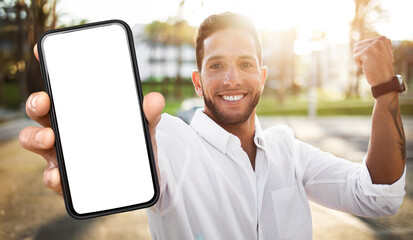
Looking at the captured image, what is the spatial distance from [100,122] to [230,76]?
2.18 ft

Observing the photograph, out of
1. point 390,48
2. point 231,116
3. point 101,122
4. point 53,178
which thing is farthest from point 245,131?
point 53,178

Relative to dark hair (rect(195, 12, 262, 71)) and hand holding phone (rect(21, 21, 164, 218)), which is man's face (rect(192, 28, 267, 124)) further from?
hand holding phone (rect(21, 21, 164, 218))

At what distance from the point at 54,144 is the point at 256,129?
2.85 ft

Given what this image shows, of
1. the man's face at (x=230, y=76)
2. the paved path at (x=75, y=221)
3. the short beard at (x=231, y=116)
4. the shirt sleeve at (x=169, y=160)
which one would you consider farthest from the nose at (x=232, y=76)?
the paved path at (x=75, y=221)

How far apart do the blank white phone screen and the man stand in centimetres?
11

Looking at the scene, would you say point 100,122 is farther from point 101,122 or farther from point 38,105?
point 38,105

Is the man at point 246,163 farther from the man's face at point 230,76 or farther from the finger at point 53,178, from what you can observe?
the finger at point 53,178

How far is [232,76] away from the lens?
1555 millimetres

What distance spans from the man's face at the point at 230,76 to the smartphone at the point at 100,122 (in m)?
0.57

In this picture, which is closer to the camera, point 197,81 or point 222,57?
point 222,57

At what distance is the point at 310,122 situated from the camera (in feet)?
53.6

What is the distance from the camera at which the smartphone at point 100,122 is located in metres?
1.04

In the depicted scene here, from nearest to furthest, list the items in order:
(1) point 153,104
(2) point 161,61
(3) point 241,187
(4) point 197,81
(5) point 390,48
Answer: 1. (1) point 153,104
2. (5) point 390,48
3. (3) point 241,187
4. (4) point 197,81
5. (2) point 161,61

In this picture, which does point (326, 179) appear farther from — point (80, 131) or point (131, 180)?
point (80, 131)
